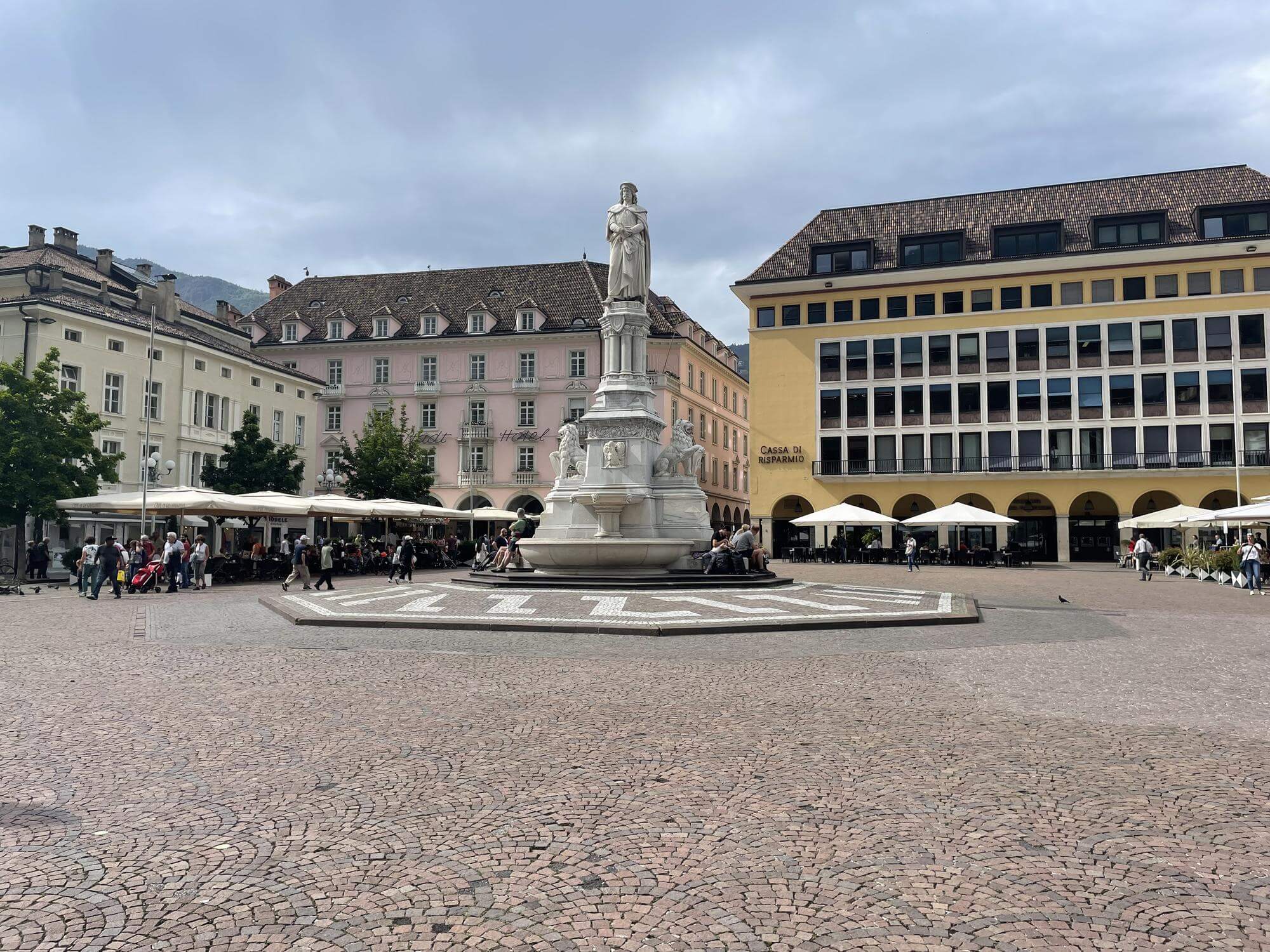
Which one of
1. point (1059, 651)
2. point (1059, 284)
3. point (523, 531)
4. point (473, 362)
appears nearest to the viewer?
point (1059, 651)

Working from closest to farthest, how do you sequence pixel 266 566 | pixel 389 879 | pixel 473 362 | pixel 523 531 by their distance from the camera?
1. pixel 389 879
2. pixel 523 531
3. pixel 266 566
4. pixel 473 362

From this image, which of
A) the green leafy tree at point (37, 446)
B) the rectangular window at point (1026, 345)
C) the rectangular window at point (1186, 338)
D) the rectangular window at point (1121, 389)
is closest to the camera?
the green leafy tree at point (37, 446)

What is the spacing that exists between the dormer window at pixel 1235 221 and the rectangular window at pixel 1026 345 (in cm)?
962

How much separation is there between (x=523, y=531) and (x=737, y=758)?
72.4ft

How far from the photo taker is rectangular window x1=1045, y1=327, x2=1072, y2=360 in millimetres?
52469

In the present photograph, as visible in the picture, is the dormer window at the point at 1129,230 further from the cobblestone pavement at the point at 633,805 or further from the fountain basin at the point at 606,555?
the cobblestone pavement at the point at 633,805

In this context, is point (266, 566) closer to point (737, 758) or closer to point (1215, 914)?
point (737, 758)

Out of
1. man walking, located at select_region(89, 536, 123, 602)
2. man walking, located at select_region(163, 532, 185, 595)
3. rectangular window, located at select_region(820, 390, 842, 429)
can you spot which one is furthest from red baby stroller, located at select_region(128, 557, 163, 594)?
rectangular window, located at select_region(820, 390, 842, 429)

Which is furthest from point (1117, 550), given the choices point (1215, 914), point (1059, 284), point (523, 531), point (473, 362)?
point (1215, 914)

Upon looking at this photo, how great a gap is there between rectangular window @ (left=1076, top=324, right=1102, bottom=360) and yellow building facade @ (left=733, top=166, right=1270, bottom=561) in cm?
8

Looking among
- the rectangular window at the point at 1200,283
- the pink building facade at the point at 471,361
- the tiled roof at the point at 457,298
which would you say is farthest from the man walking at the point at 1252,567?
the tiled roof at the point at 457,298

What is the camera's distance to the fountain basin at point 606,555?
22.9 meters

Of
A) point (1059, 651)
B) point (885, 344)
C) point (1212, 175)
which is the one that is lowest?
point (1059, 651)

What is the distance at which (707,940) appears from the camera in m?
3.69
